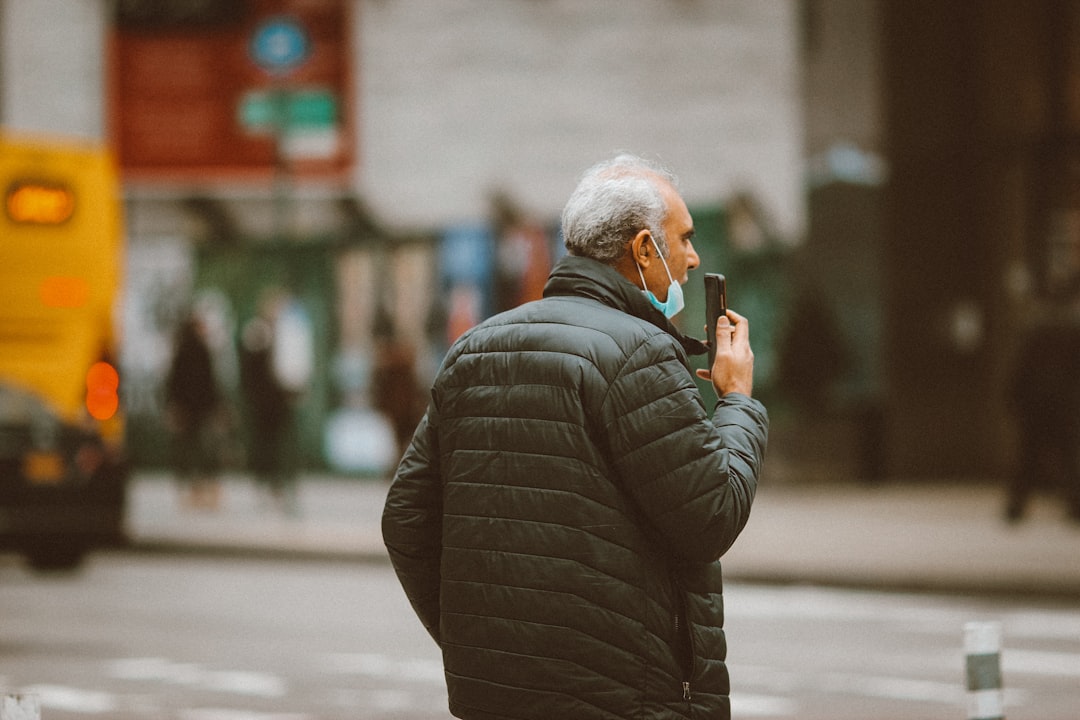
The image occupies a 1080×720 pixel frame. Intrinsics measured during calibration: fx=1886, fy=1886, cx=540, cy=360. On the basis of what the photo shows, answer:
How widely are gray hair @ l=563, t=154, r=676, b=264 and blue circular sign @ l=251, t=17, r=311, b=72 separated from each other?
13.8 metres

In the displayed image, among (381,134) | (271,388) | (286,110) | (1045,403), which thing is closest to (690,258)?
(1045,403)

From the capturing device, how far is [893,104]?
2117 cm

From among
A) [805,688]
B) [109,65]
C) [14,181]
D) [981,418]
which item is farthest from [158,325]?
[805,688]

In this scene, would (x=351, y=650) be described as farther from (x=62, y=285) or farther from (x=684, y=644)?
(x=684, y=644)

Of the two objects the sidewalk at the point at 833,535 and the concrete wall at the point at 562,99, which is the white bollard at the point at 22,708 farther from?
the concrete wall at the point at 562,99

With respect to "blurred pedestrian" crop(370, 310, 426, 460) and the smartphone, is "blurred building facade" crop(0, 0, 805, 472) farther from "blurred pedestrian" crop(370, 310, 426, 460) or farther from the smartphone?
the smartphone

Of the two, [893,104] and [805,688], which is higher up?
[893,104]

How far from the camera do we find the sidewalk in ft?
43.9

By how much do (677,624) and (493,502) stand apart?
40 centimetres

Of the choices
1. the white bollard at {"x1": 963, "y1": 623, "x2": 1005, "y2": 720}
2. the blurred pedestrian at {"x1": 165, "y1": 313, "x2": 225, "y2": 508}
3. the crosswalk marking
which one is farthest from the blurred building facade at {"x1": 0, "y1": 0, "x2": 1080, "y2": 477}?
the white bollard at {"x1": 963, "y1": 623, "x2": 1005, "y2": 720}

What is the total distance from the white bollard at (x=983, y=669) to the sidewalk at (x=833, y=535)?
24.2ft

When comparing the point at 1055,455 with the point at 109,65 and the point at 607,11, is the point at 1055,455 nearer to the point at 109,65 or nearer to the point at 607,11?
the point at 607,11

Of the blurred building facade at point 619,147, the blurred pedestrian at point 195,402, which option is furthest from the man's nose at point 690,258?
the blurred pedestrian at point 195,402

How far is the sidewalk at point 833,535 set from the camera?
43.9ft
